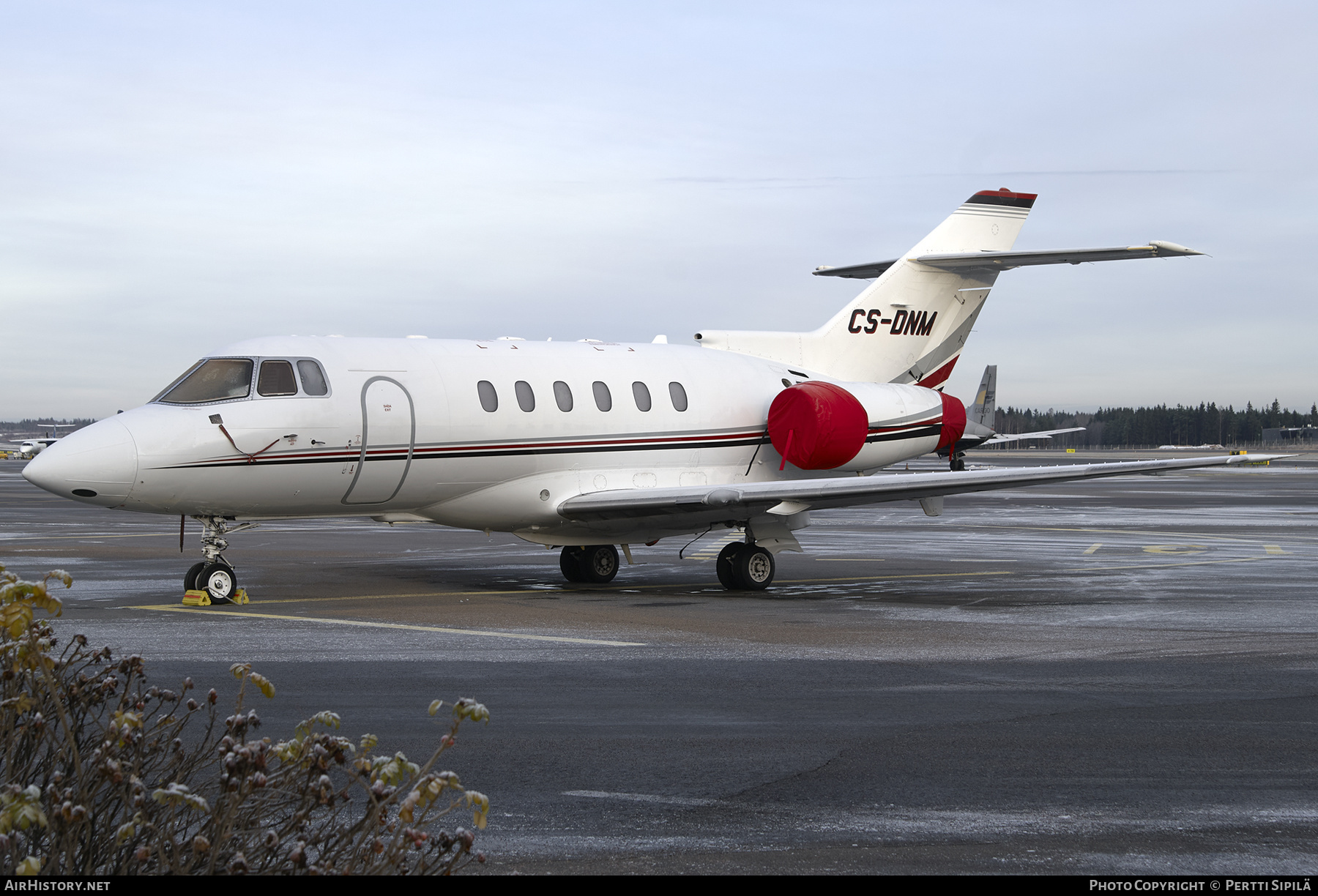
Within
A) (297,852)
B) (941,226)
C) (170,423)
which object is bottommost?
(297,852)

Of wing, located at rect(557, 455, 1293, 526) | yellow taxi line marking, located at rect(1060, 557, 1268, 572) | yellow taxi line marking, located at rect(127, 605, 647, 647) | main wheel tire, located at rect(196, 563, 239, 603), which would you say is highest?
wing, located at rect(557, 455, 1293, 526)

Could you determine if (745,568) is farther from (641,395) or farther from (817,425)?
(641,395)

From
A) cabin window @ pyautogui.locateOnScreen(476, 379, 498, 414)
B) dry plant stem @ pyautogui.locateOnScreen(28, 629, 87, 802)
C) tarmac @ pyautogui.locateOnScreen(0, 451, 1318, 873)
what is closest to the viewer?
dry plant stem @ pyautogui.locateOnScreen(28, 629, 87, 802)

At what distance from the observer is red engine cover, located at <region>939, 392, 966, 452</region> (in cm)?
2017

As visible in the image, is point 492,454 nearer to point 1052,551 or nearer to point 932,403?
point 932,403

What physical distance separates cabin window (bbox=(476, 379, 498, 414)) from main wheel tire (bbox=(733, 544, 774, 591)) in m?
3.78

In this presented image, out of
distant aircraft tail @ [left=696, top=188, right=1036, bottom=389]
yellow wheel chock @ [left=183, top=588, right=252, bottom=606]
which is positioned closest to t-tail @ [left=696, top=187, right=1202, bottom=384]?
distant aircraft tail @ [left=696, top=188, right=1036, bottom=389]

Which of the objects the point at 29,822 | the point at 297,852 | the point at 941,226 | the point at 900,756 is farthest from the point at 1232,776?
the point at 941,226

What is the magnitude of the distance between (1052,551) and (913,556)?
269cm

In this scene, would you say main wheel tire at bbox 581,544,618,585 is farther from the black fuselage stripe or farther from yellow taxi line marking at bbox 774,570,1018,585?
yellow taxi line marking at bbox 774,570,1018,585

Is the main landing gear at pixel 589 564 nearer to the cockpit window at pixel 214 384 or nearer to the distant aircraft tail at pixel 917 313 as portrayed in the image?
the distant aircraft tail at pixel 917 313

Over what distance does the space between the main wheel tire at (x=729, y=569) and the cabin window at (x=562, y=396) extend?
9.31 ft

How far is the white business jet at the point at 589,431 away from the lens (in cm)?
1406

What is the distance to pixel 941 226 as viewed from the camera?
20.7 metres
